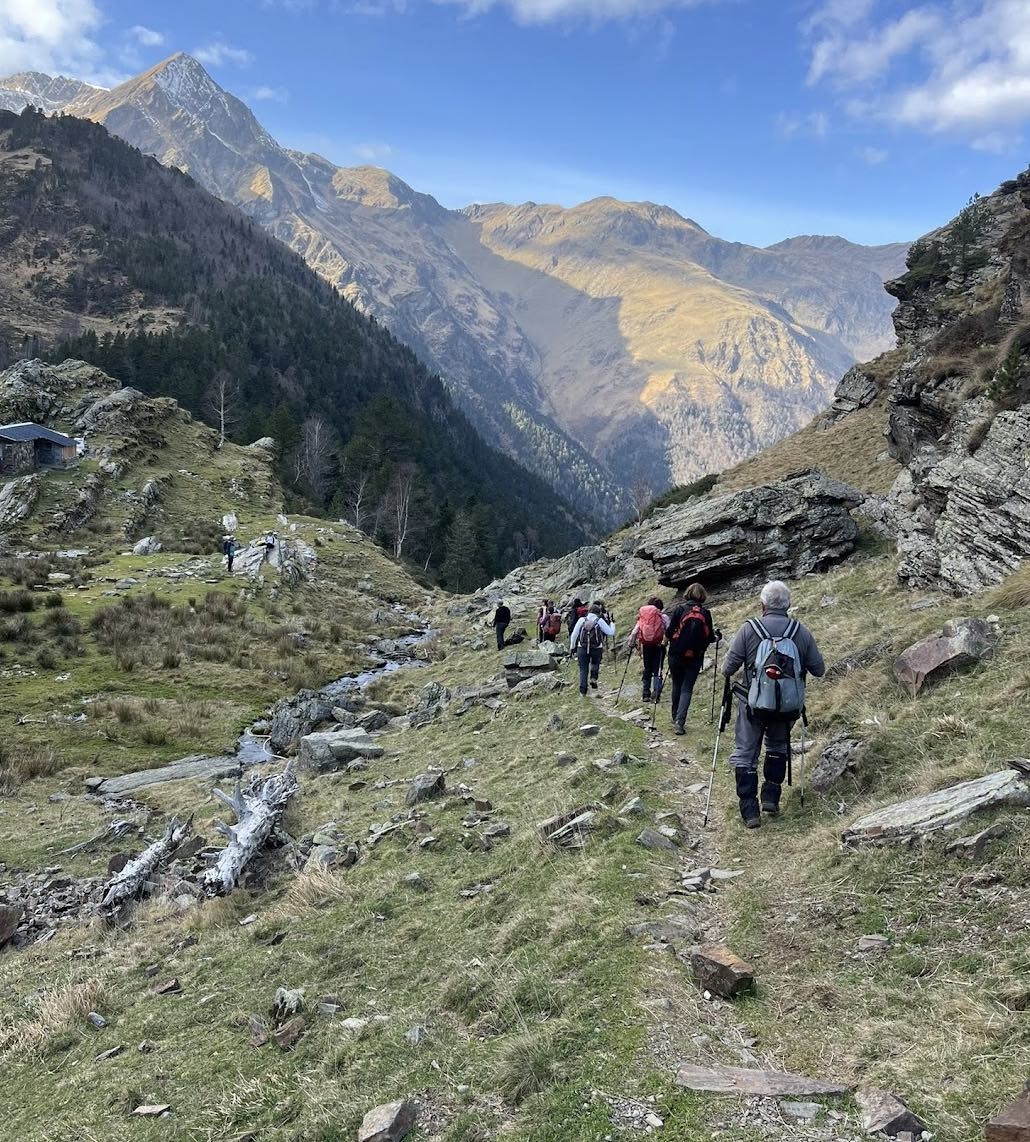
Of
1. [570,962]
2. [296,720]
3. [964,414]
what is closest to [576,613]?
[296,720]

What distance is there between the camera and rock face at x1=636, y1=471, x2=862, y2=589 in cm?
2595

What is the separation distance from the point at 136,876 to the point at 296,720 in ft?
38.1

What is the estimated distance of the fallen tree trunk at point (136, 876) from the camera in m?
12.1

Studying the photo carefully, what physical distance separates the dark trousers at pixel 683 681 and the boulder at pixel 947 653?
11.8ft

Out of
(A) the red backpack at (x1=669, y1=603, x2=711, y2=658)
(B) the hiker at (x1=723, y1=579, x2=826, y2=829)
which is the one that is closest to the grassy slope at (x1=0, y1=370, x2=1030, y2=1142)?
(B) the hiker at (x1=723, y1=579, x2=826, y2=829)

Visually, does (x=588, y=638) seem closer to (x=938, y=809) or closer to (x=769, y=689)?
(x=769, y=689)

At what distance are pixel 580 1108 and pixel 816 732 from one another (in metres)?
8.17

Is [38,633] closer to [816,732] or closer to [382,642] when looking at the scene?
[382,642]

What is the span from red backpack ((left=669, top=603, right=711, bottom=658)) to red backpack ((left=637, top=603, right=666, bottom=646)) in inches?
94.1

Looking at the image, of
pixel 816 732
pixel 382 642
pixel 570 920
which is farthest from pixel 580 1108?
pixel 382 642

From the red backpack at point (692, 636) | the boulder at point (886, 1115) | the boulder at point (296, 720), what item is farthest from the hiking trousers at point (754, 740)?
the boulder at point (296, 720)

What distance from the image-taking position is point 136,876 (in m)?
12.4

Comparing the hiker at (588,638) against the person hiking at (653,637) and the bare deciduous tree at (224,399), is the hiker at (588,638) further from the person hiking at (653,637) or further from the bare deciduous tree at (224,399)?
the bare deciduous tree at (224,399)

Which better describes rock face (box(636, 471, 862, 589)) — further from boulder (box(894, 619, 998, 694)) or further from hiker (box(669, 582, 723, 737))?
boulder (box(894, 619, 998, 694))
